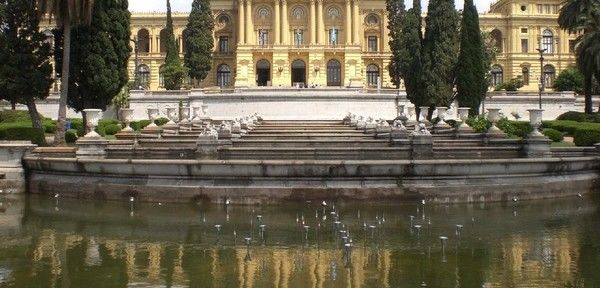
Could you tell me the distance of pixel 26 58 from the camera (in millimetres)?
31203

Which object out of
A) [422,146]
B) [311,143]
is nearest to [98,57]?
[311,143]

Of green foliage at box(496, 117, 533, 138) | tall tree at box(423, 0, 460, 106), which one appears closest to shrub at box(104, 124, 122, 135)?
tall tree at box(423, 0, 460, 106)

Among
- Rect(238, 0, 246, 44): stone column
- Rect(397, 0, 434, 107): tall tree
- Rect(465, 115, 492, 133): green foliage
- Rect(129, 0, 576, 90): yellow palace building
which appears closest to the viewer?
Rect(465, 115, 492, 133): green foliage

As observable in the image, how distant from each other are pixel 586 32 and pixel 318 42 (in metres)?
42.8

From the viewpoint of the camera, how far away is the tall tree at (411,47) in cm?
5122

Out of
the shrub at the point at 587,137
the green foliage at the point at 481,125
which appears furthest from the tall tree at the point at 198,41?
the shrub at the point at 587,137

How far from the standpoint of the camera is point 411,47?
6172cm

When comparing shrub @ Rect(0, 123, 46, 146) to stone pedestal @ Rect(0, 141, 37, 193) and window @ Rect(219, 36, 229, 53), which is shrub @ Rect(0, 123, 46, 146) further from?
window @ Rect(219, 36, 229, 53)

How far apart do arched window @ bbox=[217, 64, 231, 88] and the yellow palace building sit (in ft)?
0.21

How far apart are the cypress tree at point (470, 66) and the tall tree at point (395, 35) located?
22.4 metres

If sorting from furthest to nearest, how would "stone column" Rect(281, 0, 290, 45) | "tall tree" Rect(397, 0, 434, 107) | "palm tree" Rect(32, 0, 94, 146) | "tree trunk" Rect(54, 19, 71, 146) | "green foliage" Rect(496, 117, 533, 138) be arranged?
1. "stone column" Rect(281, 0, 290, 45)
2. "tall tree" Rect(397, 0, 434, 107)
3. "green foliage" Rect(496, 117, 533, 138)
4. "tree trunk" Rect(54, 19, 71, 146)
5. "palm tree" Rect(32, 0, 94, 146)

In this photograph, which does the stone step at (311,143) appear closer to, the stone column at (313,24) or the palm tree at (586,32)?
the palm tree at (586,32)

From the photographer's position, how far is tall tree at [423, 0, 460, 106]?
157ft

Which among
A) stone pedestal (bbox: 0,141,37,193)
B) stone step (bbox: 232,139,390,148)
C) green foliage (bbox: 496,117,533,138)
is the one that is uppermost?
green foliage (bbox: 496,117,533,138)
